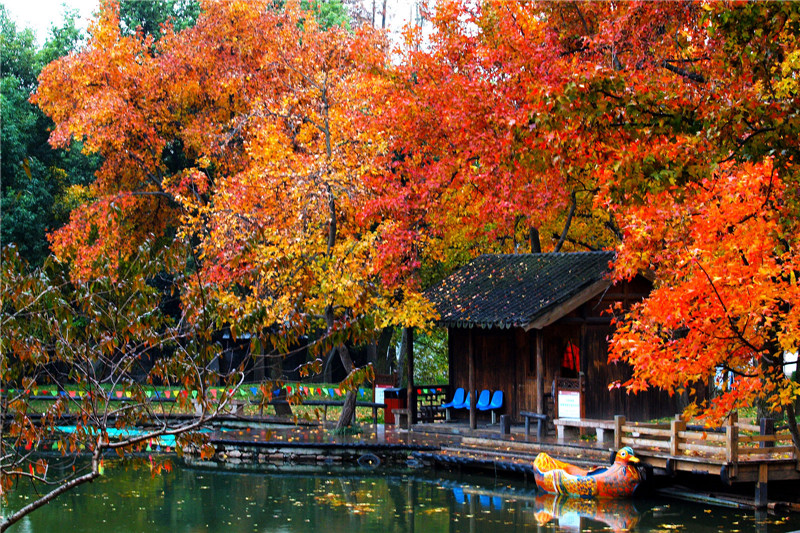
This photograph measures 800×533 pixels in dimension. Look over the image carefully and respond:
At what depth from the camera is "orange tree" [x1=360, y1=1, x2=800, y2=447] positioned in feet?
26.6

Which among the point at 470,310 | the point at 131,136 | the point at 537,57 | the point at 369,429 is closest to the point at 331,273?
the point at 470,310

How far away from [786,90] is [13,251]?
23.5 ft

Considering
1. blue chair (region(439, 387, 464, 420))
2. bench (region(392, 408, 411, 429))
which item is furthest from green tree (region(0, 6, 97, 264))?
blue chair (region(439, 387, 464, 420))

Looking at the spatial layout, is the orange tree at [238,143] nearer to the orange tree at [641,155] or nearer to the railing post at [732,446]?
the orange tree at [641,155]

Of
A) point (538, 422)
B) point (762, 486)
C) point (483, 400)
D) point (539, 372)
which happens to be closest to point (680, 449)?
point (762, 486)

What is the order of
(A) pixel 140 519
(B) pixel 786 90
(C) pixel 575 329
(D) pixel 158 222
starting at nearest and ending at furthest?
(B) pixel 786 90
(A) pixel 140 519
(C) pixel 575 329
(D) pixel 158 222

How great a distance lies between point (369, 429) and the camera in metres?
24.1

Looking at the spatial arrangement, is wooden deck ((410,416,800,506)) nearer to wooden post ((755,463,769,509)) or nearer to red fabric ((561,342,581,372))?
wooden post ((755,463,769,509))

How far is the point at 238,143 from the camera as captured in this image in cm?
3062

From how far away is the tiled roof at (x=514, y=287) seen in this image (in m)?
20.6

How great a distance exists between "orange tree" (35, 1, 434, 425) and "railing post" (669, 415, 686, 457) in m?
6.76

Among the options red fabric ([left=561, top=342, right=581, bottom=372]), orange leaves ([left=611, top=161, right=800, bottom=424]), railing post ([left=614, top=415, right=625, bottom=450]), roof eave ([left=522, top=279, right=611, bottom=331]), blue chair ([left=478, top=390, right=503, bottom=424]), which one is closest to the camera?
orange leaves ([left=611, top=161, right=800, bottom=424])

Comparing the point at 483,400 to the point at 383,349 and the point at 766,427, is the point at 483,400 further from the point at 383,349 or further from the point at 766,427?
the point at 383,349

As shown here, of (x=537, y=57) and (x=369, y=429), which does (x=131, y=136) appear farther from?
(x=537, y=57)
